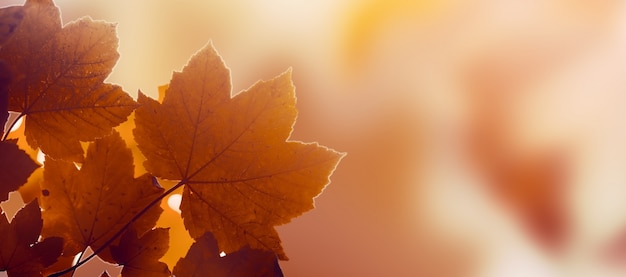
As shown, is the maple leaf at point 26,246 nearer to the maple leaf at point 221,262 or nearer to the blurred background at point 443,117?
the maple leaf at point 221,262

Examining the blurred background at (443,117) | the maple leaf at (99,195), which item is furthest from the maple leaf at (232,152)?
the blurred background at (443,117)

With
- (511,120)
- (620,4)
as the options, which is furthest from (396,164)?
(620,4)

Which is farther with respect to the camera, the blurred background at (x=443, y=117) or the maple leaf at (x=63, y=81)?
the blurred background at (x=443, y=117)

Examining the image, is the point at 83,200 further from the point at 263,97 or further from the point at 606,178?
the point at 606,178

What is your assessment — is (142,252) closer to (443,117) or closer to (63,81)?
(63,81)

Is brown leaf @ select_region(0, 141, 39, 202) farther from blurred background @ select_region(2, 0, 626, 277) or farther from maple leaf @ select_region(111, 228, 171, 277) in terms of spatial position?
blurred background @ select_region(2, 0, 626, 277)

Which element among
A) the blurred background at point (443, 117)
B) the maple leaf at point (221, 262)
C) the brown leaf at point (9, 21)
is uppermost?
the blurred background at point (443, 117)

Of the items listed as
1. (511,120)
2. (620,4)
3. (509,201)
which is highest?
(620,4)
